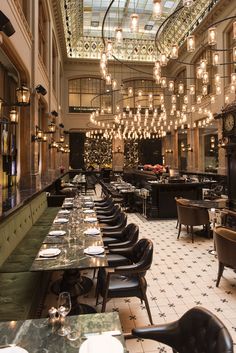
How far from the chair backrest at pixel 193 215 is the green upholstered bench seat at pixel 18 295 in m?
3.89

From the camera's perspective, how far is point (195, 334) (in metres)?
1.70

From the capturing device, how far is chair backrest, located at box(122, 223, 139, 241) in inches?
155

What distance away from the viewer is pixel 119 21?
54.6ft

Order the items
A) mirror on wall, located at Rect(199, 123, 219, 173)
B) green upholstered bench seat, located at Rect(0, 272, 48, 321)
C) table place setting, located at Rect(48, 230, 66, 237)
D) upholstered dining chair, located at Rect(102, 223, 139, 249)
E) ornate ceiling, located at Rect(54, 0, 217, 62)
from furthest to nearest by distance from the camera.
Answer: mirror on wall, located at Rect(199, 123, 219, 173) → ornate ceiling, located at Rect(54, 0, 217, 62) → upholstered dining chair, located at Rect(102, 223, 139, 249) → table place setting, located at Rect(48, 230, 66, 237) → green upholstered bench seat, located at Rect(0, 272, 48, 321)

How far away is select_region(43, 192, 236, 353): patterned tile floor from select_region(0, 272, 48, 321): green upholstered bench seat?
784mm

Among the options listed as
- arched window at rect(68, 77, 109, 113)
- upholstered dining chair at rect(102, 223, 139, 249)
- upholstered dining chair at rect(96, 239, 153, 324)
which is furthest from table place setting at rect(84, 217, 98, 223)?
arched window at rect(68, 77, 109, 113)

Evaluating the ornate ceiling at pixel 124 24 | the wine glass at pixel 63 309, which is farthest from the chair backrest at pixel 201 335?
the ornate ceiling at pixel 124 24

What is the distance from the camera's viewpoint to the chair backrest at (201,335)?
1.47 meters

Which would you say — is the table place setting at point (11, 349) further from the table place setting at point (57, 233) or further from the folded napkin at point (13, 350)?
the table place setting at point (57, 233)

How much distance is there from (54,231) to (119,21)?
16108mm

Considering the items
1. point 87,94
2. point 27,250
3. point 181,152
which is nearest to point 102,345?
point 27,250

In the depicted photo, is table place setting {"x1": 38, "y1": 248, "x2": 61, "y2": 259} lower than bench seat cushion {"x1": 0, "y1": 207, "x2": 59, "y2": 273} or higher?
higher

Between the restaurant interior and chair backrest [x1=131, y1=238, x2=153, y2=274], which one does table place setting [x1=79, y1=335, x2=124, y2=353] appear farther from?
chair backrest [x1=131, y1=238, x2=153, y2=274]

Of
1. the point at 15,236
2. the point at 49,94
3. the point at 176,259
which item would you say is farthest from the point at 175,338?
the point at 49,94
